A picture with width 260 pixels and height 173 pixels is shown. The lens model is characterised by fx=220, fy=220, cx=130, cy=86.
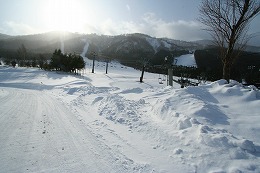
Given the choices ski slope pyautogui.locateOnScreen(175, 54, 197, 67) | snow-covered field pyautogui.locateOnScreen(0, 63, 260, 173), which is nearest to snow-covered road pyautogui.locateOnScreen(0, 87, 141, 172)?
snow-covered field pyautogui.locateOnScreen(0, 63, 260, 173)

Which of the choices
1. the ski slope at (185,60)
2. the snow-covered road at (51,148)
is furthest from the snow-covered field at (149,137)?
the ski slope at (185,60)

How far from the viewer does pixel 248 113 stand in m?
8.02

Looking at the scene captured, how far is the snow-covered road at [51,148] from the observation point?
584 centimetres

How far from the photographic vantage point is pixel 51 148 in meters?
7.02

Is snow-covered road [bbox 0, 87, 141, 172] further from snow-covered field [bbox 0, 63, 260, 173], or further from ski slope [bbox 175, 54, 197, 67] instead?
ski slope [bbox 175, 54, 197, 67]

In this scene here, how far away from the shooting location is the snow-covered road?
584 cm

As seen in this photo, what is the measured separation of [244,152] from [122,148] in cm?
355

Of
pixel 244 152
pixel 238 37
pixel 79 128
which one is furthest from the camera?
pixel 238 37

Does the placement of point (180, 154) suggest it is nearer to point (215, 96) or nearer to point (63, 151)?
point (63, 151)

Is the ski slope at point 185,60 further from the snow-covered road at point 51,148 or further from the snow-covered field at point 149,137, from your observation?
the snow-covered road at point 51,148

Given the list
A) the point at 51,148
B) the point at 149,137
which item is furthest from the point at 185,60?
the point at 51,148

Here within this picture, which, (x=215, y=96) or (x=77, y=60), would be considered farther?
(x=77, y=60)

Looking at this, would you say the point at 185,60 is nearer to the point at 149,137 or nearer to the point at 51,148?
the point at 149,137

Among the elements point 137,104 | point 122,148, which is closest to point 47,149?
point 122,148
